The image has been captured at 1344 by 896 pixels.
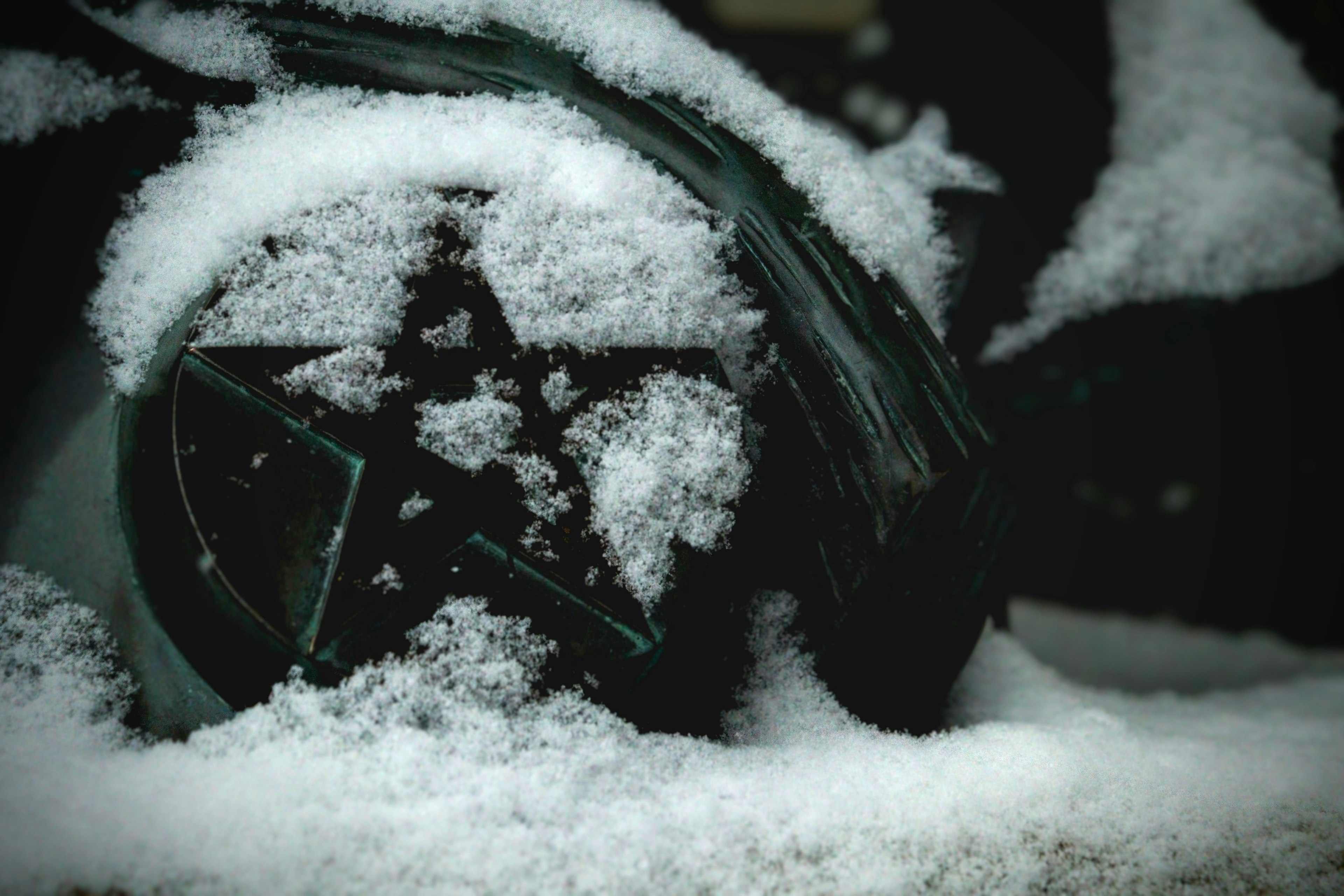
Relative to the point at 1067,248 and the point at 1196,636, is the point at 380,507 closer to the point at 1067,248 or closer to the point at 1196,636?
the point at 1067,248

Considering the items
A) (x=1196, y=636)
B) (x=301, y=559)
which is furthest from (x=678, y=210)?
(x=1196, y=636)

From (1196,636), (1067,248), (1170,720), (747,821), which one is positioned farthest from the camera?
(1196,636)

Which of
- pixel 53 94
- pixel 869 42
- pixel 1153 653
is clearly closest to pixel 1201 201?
Result: pixel 869 42

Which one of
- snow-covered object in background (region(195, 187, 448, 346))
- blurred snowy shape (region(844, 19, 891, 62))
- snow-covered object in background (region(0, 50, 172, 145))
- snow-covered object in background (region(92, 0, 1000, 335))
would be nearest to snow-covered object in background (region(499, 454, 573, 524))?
snow-covered object in background (region(195, 187, 448, 346))

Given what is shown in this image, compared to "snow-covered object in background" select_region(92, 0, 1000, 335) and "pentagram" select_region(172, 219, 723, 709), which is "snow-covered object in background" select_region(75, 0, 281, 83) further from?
"pentagram" select_region(172, 219, 723, 709)

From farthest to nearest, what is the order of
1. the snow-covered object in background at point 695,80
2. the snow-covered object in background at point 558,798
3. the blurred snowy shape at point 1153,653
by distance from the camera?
1. the blurred snowy shape at point 1153,653
2. the snow-covered object in background at point 695,80
3. the snow-covered object in background at point 558,798

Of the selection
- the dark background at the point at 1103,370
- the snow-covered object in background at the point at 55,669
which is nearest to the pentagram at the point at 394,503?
the snow-covered object in background at the point at 55,669

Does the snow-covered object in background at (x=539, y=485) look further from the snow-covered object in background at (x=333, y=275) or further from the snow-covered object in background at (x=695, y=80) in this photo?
the snow-covered object in background at (x=695, y=80)
